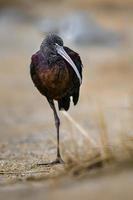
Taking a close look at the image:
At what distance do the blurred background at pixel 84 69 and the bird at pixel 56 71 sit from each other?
0.50m

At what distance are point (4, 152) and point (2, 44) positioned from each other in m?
12.0

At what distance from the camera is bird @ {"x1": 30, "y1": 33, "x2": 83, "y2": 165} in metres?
9.27

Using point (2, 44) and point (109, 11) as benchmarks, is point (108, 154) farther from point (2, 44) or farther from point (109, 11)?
point (109, 11)

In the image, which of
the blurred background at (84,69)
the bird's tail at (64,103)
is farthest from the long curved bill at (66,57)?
the blurred background at (84,69)

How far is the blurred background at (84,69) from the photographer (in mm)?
13391

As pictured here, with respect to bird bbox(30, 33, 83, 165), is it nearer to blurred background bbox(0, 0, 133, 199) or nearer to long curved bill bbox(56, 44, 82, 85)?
long curved bill bbox(56, 44, 82, 85)

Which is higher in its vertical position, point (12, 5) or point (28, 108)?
point (12, 5)

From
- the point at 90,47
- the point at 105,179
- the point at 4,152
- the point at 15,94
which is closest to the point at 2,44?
the point at 90,47

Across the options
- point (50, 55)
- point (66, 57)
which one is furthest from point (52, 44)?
point (66, 57)

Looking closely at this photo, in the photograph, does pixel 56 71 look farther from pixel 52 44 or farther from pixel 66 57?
pixel 52 44

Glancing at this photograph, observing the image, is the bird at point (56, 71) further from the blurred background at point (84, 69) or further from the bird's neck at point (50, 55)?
the blurred background at point (84, 69)

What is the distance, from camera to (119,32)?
24328 mm

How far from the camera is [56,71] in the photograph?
926 cm

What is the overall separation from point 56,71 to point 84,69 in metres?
11.0
